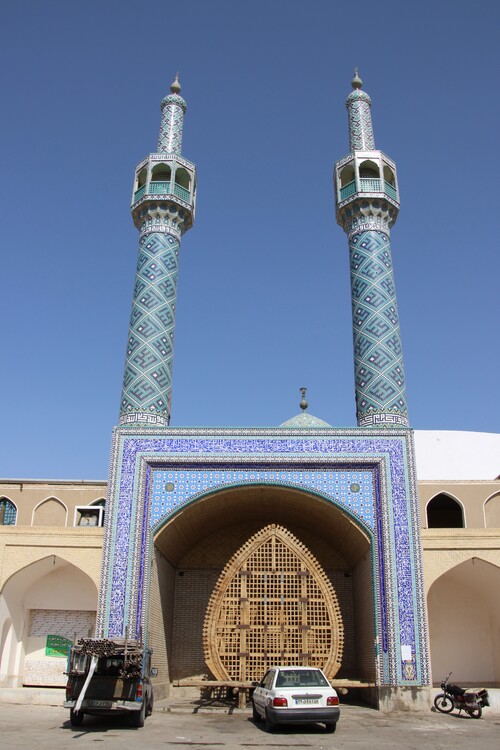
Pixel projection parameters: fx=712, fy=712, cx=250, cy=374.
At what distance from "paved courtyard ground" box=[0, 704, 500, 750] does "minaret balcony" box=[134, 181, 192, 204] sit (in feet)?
31.9

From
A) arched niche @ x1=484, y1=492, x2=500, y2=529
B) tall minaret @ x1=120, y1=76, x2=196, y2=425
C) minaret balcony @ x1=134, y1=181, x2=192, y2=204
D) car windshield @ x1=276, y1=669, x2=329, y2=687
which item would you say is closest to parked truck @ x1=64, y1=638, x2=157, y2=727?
car windshield @ x1=276, y1=669, x2=329, y2=687

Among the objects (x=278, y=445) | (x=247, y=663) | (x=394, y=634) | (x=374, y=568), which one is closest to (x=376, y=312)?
(x=278, y=445)

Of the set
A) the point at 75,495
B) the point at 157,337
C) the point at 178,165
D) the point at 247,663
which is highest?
the point at 178,165

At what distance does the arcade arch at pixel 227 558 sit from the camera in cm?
1131

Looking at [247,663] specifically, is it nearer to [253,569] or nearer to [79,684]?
[253,569]

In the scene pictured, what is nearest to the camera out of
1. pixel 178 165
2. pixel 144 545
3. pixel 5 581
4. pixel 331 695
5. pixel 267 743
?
pixel 267 743

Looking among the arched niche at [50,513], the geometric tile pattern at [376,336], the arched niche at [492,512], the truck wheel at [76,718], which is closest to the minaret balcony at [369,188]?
the geometric tile pattern at [376,336]

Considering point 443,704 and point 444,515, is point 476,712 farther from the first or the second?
point 444,515

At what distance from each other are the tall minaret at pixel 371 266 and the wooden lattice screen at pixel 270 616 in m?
3.35

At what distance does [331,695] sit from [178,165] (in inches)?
437

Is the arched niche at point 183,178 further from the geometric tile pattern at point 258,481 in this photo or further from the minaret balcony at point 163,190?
the geometric tile pattern at point 258,481

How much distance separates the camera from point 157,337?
13047 mm

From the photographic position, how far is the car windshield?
25.4 ft

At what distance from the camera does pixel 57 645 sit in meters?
13.8
